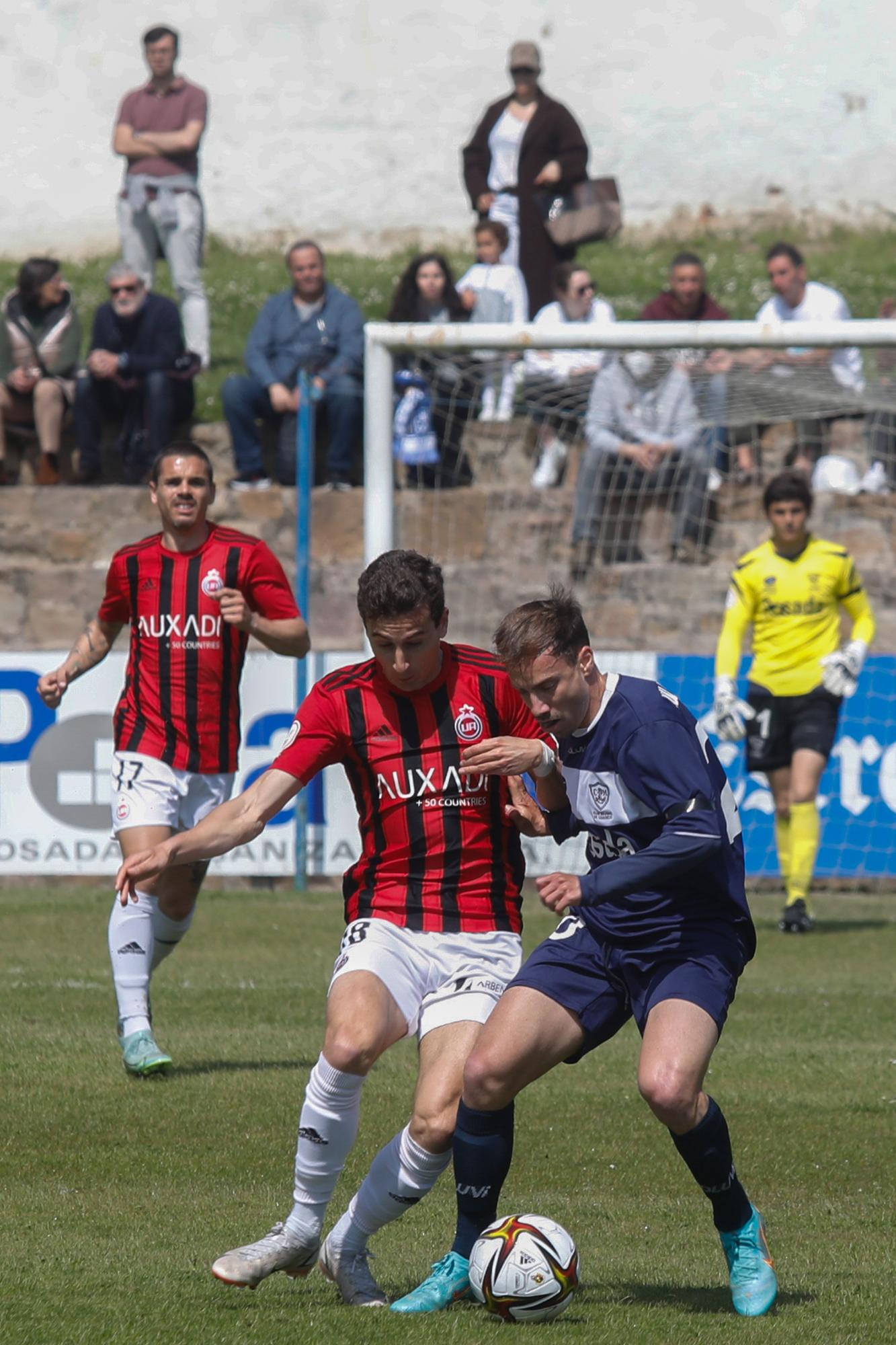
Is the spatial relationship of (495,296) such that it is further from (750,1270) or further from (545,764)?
(750,1270)

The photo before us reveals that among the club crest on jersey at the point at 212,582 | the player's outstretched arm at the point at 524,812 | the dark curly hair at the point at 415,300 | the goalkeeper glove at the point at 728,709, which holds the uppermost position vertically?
the dark curly hair at the point at 415,300

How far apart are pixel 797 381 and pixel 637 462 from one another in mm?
1363

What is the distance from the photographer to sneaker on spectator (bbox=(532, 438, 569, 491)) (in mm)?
15164

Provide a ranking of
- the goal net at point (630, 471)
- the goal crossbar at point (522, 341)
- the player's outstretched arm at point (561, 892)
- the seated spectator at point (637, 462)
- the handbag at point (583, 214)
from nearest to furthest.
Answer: the player's outstretched arm at point (561, 892)
the goal crossbar at point (522, 341)
the goal net at point (630, 471)
the seated spectator at point (637, 462)
the handbag at point (583, 214)

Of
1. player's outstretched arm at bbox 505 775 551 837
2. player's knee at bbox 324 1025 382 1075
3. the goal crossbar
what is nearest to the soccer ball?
player's knee at bbox 324 1025 382 1075

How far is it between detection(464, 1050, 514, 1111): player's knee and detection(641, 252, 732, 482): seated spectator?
9.54 meters

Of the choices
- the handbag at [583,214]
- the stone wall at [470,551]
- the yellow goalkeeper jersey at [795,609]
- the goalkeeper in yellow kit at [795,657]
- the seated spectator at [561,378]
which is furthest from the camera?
the handbag at [583,214]

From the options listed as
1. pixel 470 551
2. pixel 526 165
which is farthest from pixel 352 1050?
pixel 526 165

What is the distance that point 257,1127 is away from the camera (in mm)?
6555

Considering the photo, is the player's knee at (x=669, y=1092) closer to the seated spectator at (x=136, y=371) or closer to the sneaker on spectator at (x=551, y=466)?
the sneaker on spectator at (x=551, y=466)

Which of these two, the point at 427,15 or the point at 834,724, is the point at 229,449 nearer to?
the point at 834,724

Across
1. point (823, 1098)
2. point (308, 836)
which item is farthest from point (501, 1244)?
point (308, 836)

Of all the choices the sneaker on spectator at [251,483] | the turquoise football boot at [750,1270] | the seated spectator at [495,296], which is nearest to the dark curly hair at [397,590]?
the turquoise football boot at [750,1270]

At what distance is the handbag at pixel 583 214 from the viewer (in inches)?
624
